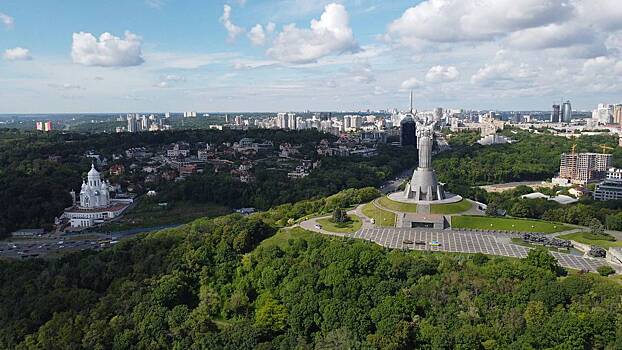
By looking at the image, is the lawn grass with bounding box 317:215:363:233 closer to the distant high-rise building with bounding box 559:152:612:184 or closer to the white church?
the white church

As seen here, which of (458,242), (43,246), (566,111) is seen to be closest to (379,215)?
(458,242)

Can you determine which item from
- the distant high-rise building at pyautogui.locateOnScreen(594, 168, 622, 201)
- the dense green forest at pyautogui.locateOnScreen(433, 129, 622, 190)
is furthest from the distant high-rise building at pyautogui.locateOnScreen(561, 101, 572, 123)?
the distant high-rise building at pyautogui.locateOnScreen(594, 168, 622, 201)

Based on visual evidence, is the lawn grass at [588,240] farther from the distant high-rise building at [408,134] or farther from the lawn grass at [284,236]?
the distant high-rise building at [408,134]

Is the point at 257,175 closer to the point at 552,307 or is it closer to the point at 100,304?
the point at 100,304

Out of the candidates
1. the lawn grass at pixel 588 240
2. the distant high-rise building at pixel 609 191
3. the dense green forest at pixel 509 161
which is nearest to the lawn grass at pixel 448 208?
the lawn grass at pixel 588 240

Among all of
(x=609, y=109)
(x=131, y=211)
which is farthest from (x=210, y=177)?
(x=609, y=109)
